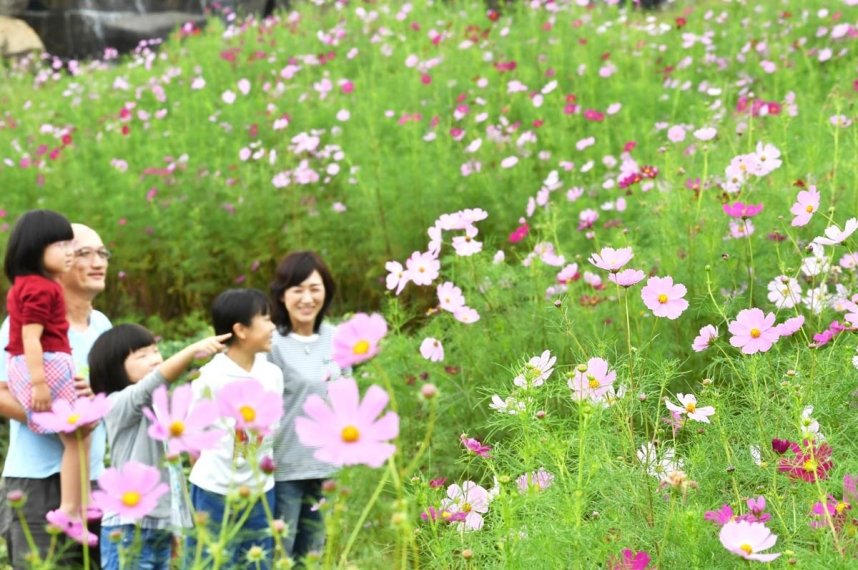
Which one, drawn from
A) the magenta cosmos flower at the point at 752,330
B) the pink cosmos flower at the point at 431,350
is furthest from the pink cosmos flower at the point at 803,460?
the pink cosmos flower at the point at 431,350

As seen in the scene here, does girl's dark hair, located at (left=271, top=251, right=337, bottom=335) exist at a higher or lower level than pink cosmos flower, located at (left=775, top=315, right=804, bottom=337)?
higher

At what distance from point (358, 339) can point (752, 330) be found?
3.53 ft

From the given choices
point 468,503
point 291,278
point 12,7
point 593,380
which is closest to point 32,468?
point 291,278

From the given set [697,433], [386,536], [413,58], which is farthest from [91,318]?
[413,58]

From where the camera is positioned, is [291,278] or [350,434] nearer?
[350,434]

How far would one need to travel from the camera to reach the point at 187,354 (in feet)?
7.52

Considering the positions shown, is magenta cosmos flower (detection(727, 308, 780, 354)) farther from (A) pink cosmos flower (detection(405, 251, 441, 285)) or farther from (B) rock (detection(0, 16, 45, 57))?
(B) rock (detection(0, 16, 45, 57))

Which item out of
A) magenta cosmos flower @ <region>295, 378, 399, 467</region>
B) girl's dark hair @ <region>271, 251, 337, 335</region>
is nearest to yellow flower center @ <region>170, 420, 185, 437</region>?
magenta cosmos flower @ <region>295, 378, 399, 467</region>

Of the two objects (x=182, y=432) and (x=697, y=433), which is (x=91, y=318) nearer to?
(x=697, y=433)

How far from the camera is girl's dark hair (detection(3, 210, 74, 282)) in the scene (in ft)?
8.50

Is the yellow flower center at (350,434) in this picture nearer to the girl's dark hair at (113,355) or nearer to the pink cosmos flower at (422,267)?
the pink cosmos flower at (422,267)

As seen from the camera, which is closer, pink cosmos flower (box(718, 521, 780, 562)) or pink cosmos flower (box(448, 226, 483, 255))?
pink cosmos flower (box(718, 521, 780, 562))

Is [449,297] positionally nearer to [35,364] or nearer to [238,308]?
[238,308]

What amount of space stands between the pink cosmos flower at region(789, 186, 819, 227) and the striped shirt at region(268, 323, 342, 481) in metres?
1.31
